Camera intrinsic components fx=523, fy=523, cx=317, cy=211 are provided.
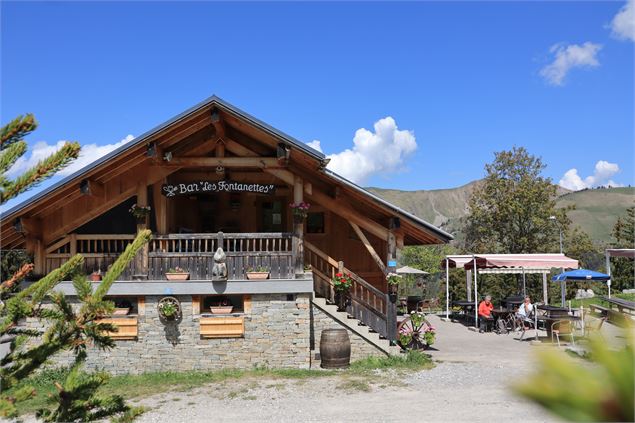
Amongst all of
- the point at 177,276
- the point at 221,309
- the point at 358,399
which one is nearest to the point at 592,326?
the point at 358,399

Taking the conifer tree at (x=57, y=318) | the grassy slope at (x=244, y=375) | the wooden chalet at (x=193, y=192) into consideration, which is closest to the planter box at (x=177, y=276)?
the wooden chalet at (x=193, y=192)

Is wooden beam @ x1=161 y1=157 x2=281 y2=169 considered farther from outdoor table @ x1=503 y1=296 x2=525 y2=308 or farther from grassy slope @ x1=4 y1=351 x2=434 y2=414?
outdoor table @ x1=503 y1=296 x2=525 y2=308

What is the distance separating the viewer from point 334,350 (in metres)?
12.6

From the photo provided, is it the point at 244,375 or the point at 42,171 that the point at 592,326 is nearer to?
the point at 244,375

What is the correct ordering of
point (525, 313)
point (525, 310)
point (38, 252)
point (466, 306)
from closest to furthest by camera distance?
point (38, 252), point (525, 313), point (525, 310), point (466, 306)

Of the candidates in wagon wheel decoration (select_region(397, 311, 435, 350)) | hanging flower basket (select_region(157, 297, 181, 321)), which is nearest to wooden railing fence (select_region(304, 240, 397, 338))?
wagon wheel decoration (select_region(397, 311, 435, 350))

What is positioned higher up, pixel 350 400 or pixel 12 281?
pixel 12 281

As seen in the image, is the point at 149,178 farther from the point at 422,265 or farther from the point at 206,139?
the point at 422,265

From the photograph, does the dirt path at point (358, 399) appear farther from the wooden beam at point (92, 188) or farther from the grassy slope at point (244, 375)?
the wooden beam at point (92, 188)

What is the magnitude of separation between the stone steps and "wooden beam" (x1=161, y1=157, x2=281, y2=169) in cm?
376

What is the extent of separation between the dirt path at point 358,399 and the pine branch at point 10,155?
7149 millimetres

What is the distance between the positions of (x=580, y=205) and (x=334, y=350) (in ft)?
471

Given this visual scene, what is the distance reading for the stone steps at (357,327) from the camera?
13234 mm

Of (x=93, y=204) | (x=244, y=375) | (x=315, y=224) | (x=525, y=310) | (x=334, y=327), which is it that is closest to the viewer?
(x=244, y=375)
